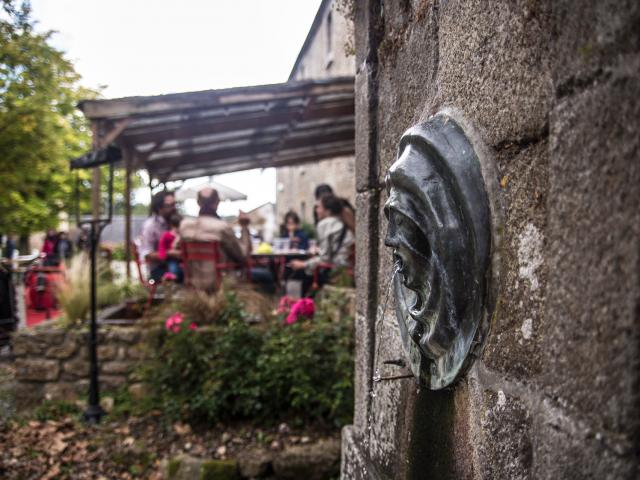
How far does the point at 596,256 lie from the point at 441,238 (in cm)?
41

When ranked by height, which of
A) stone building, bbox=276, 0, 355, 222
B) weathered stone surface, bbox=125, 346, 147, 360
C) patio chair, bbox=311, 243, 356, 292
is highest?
stone building, bbox=276, 0, 355, 222

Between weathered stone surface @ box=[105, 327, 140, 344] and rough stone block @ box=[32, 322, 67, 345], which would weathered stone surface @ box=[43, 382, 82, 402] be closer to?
rough stone block @ box=[32, 322, 67, 345]

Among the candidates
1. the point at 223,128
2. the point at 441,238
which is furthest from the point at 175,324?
the point at 441,238

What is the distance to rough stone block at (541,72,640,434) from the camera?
738mm

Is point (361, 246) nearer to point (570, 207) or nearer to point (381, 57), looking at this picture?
point (381, 57)

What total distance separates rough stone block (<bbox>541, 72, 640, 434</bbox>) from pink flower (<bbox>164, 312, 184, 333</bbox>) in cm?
400

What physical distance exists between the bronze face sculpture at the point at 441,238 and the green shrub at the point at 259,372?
7.93ft

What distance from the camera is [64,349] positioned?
204 inches

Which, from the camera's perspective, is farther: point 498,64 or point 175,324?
point 175,324

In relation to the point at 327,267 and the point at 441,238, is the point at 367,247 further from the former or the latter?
the point at 327,267

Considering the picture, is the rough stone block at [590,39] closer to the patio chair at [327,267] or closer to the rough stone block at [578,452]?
the rough stone block at [578,452]

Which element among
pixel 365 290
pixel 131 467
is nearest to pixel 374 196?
pixel 365 290

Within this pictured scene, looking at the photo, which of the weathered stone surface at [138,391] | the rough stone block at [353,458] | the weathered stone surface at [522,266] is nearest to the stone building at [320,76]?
the weathered stone surface at [138,391]

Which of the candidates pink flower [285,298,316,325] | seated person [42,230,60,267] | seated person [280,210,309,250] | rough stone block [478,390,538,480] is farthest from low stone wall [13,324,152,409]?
seated person [42,230,60,267]
